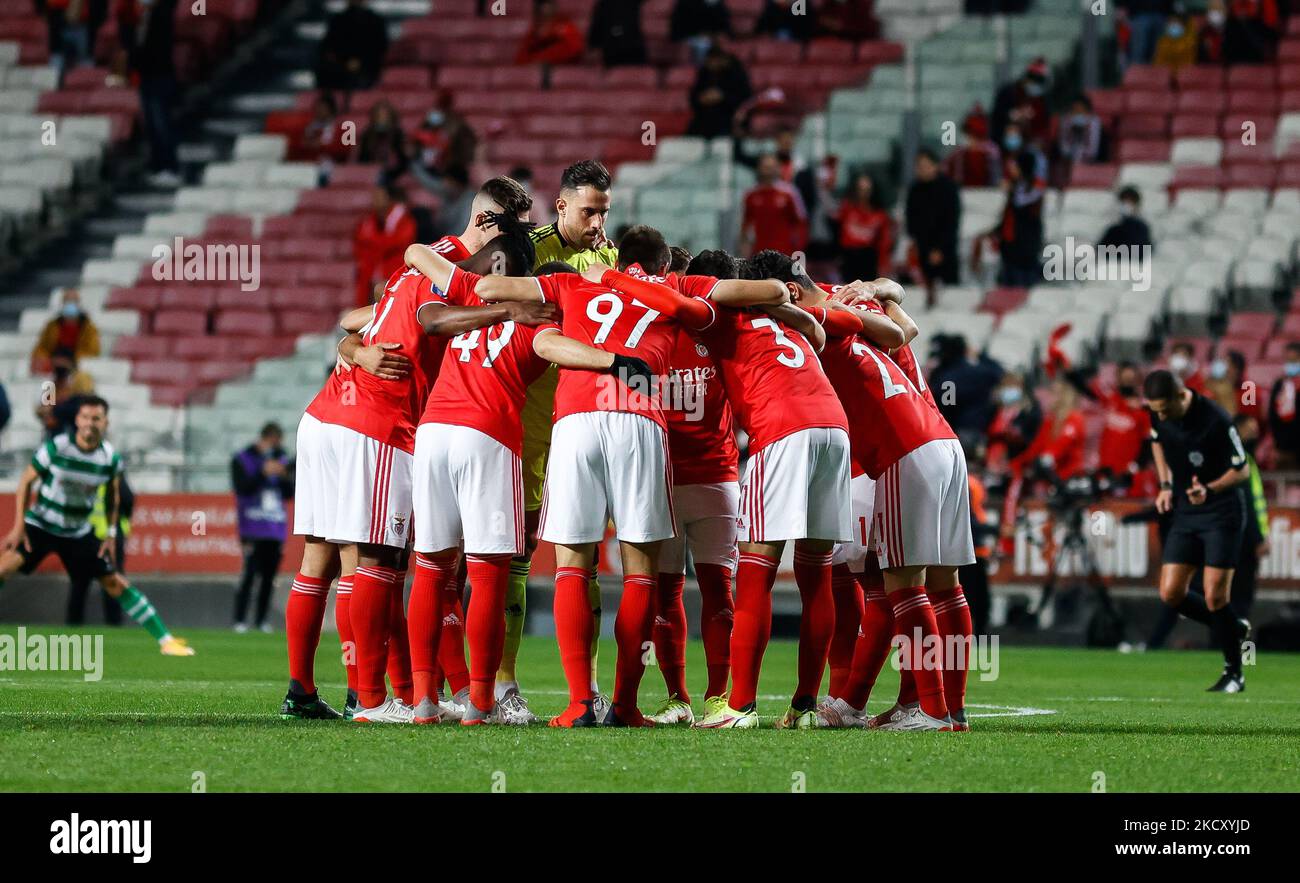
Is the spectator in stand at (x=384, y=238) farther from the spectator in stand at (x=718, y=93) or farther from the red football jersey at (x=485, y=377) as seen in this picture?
the red football jersey at (x=485, y=377)

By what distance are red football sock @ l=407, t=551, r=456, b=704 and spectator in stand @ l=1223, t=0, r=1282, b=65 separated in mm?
15904

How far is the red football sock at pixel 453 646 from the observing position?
27.0 ft

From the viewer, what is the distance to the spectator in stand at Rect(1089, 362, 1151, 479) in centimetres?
1678

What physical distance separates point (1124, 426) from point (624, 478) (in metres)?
10.3

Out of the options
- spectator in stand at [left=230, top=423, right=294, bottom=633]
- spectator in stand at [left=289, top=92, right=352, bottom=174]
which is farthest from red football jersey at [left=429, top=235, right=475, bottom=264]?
spectator in stand at [left=289, top=92, right=352, bottom=174]

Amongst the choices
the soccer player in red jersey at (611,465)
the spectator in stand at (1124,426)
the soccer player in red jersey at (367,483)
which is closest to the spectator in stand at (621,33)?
the spectator in stand at (1124,426)

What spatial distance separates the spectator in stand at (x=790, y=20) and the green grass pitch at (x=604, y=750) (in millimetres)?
14094

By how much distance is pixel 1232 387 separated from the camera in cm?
1664

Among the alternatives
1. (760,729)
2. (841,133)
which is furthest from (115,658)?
(841,133)

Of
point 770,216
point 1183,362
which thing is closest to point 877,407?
point 1183,362

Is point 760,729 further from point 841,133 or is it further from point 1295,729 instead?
point 841,133

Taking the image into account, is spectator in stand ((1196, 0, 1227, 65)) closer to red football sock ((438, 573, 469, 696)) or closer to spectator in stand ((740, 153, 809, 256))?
spectator in stand ((740, 153, 809, 256))

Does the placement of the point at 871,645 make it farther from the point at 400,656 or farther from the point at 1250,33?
the point at 1250,33
